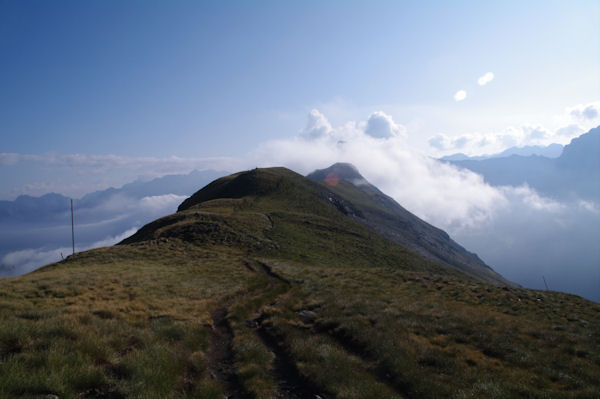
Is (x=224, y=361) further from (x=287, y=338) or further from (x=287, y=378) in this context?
(x=287, y=338)

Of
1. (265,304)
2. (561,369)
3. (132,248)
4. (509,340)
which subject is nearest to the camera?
(561,369)

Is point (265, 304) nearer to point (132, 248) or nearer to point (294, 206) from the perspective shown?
point (132, 248)

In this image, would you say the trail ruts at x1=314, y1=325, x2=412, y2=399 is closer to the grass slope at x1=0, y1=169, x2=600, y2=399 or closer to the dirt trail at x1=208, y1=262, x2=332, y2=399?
the grass slope at x1=0, y1=169, x2=600, y2=399

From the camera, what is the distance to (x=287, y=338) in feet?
45.3

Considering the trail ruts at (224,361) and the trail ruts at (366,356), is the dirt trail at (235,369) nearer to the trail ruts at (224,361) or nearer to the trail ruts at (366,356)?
the trail ruts at (224,361)

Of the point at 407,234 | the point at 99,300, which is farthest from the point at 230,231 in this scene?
the point at 407,234

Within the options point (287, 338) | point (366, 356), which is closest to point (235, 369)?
point (287, 338)

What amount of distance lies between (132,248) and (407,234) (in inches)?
5447

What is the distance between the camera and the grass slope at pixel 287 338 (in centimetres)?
892

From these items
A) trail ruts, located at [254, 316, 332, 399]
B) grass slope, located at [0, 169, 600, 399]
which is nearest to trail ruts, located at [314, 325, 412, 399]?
grass slope, located at [0, 169, 600, 399]

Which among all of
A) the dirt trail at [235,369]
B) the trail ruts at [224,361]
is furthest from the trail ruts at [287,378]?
the trail ruts at [224,361]

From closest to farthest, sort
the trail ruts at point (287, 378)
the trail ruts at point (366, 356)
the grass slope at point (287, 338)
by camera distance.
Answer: the grass slope at point (287, 338), the trail ruts at point (287, 378), the trail ruts at point (366, 356)

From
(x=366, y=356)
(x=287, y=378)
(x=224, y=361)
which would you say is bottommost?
(x=366, y=356)

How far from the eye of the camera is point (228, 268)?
37.6 metres
